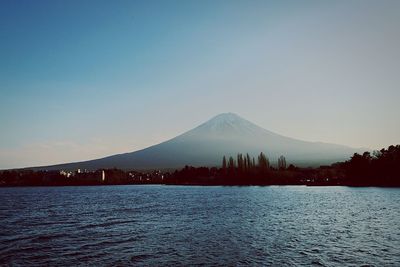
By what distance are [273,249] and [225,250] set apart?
4196mm

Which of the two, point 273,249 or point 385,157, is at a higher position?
point 385,157

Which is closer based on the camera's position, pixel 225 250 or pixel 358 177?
pixel 225 250

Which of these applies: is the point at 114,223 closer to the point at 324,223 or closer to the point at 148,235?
the point at 148,235

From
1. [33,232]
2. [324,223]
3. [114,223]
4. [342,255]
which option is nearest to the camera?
[342,255]

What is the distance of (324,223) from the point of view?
47.9 meters

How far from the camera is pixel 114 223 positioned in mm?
51125

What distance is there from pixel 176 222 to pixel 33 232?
18692mm

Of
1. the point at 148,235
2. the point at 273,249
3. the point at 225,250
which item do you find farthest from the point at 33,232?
the point at 273,249

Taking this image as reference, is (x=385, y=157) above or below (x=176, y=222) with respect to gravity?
above

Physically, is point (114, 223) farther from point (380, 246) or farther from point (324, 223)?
point (380, 246)

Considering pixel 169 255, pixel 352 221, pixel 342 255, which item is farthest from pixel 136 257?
pixel 352 221

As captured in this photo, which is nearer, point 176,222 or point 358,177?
point 176,222

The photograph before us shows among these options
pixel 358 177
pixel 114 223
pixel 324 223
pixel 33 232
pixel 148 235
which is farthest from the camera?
pixel 358 177

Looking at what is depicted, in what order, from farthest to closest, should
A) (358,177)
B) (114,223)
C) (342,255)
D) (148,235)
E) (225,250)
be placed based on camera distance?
(358,177) → (114,223) → (148,235) → (225,250) → (342,255)
